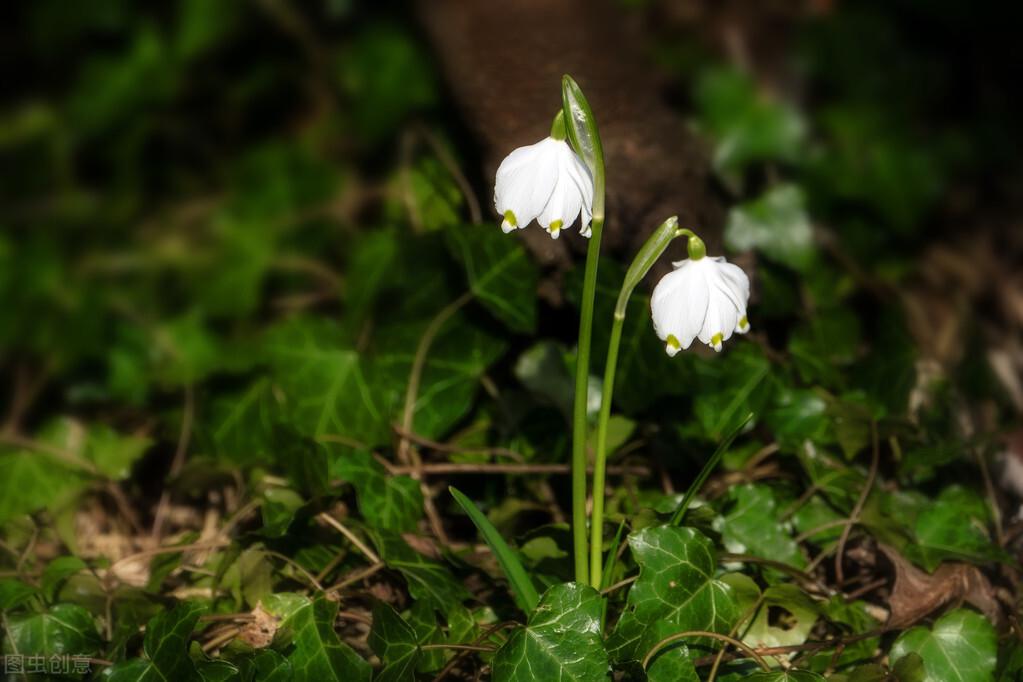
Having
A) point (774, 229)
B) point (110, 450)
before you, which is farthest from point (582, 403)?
point (110, 450)

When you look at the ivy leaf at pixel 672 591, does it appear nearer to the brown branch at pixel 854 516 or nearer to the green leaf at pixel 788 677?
the green leaf at pixel 788 677

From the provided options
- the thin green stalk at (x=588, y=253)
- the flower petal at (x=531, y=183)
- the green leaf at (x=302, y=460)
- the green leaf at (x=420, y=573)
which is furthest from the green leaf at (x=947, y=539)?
the green leaf at (x=302, y=460)

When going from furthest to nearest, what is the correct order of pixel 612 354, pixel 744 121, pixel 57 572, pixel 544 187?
pixel 744 121
pixel 57 572
pixel 612 354
pixel 544 187

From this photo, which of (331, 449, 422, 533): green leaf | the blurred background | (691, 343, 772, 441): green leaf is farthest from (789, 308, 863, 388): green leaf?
(331, 449, 422, 533): green leaf

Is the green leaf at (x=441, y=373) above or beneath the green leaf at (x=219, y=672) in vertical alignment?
above

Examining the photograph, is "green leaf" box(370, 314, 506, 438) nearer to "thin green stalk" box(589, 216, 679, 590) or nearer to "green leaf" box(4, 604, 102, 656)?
"thin green stalk" box(589, 216, 679, 590)

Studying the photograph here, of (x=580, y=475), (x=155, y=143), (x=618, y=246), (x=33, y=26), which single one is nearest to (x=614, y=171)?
(x=618, y=246)

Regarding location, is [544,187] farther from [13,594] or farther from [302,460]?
[13,594]

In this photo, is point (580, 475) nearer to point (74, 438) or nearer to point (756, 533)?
point (756, 533)
